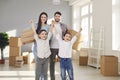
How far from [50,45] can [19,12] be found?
7.54 metres

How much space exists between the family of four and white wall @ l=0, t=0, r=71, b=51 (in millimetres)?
7196

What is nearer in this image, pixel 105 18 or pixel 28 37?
pixel 28 37

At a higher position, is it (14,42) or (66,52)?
(14,42)

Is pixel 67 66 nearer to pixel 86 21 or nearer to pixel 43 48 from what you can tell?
pixel 43 48

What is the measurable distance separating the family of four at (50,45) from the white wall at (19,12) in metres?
7.20

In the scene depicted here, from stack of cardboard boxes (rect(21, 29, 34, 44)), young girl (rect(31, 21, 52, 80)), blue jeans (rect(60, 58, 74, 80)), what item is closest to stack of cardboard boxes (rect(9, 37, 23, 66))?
stack of cardboard boxes (rect(21, 29, 34, 44))

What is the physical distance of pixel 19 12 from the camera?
39.1ft

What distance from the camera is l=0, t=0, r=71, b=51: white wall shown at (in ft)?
38.5

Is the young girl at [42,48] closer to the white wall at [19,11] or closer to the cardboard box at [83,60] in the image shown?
the cardboard box at [83,60]

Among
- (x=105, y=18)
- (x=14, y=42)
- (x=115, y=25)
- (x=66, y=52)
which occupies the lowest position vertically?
(x=66, y=52)

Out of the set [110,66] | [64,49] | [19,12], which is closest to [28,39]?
[64,49]

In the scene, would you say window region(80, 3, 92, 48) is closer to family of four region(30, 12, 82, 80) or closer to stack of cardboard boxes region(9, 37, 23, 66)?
stack of cardboard boxes region(9, 37, 23, 66)

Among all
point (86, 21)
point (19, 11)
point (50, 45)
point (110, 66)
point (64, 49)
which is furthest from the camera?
point (19, 11)

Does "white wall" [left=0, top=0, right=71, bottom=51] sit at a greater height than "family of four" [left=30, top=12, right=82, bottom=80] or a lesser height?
greater
